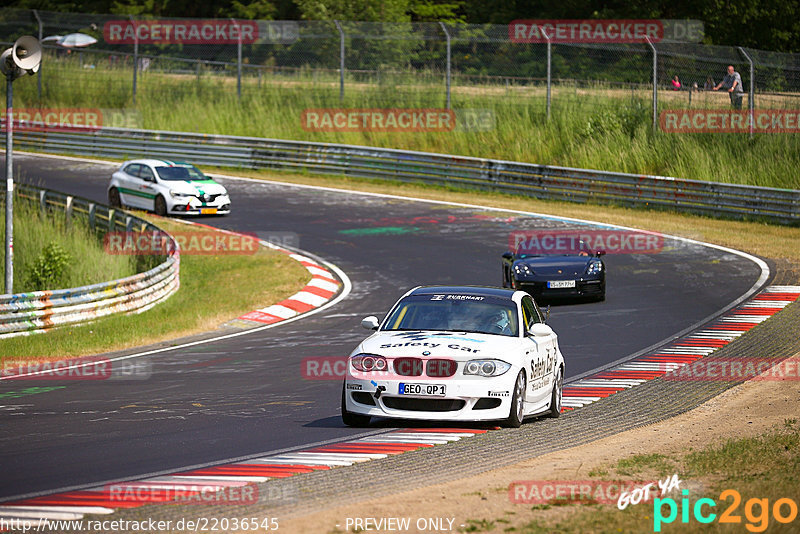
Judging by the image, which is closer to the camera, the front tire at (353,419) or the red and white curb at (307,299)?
the front tire at (353,419)

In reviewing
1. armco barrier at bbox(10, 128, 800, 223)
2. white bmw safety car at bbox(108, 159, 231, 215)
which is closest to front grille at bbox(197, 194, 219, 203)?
white bmw safety car at bbox(108, 159, 231, 215)

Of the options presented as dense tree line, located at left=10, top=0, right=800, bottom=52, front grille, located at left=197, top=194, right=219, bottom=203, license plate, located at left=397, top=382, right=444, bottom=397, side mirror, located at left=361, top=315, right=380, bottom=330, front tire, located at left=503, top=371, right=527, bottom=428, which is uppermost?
dense tree line, located at left=10, top=0, right=800, bottom=52

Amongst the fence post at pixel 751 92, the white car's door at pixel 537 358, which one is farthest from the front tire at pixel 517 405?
the fence post at pixel 751 92

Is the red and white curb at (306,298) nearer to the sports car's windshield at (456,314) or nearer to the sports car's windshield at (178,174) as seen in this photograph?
the sports car's windshield at (178,174)

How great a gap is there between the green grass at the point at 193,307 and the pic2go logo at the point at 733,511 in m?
12.0

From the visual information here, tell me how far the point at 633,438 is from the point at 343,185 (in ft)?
90.3

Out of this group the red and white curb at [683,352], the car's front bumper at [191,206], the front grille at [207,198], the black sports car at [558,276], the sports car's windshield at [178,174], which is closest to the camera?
the red and white curb at [683,352]

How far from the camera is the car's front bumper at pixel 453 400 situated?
35.7 feet

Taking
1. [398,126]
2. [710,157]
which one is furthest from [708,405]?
[398,126]

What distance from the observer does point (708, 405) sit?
12898 mm

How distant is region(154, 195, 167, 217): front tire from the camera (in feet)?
105

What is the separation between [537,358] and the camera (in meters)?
11.7

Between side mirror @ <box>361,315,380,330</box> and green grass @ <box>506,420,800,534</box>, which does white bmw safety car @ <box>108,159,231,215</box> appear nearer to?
side mirror @ <box>361,315,380,330</box>

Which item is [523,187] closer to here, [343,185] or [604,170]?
[604,170]
